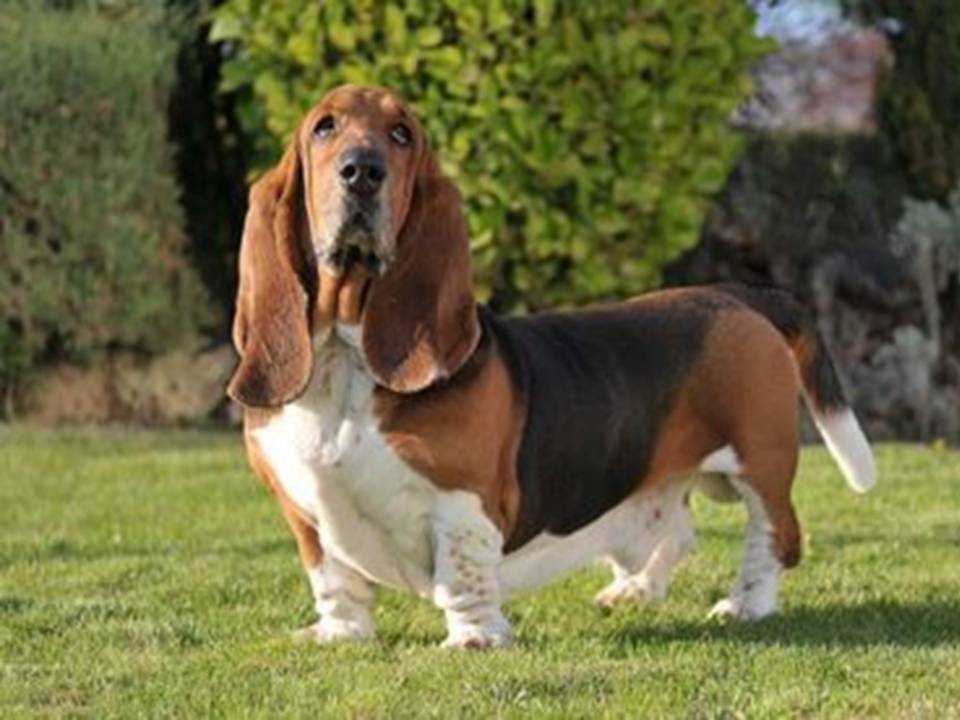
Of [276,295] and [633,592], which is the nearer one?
[276,295]

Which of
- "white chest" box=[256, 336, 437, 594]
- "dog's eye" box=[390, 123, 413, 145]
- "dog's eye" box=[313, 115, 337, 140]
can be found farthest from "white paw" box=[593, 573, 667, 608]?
"dog's eye" box=[313, 115, 337, 140]

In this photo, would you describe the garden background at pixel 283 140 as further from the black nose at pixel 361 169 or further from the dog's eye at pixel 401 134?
the black nose at pixel 361 169

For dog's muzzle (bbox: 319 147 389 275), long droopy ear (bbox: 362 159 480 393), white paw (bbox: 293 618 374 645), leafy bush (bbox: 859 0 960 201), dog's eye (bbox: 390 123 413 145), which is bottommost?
leafy bush (bbox: 859 0 960 201)

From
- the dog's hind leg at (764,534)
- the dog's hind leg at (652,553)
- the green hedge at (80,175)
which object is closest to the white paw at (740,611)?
the dog's hind leg at (764,534)

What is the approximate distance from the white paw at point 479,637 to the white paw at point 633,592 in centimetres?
102

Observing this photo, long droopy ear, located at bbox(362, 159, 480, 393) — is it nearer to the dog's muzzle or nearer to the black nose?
the dog's muzzle

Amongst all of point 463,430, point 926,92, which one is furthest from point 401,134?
point 926,92

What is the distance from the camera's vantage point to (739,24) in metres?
12.4

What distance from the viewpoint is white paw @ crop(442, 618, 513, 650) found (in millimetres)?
6262

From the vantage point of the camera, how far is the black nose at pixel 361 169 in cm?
588

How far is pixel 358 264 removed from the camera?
6094 mm

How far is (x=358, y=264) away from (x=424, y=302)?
196mm

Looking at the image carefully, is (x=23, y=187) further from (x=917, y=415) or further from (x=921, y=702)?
(x=921, y=702)

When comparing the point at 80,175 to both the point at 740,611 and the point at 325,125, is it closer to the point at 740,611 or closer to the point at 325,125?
the point at 740,611
